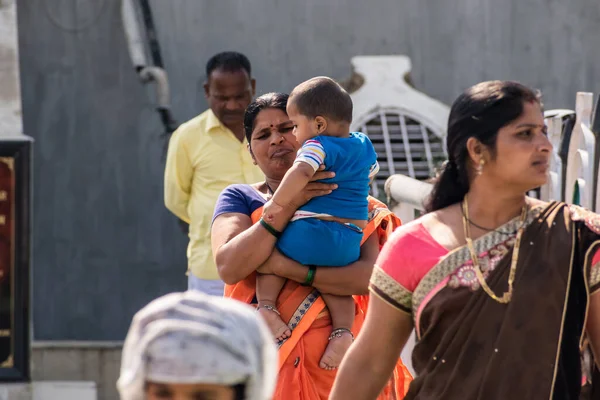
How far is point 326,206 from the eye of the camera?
4102 mm

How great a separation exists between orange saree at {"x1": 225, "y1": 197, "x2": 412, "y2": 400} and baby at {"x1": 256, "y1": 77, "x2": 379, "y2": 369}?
0.03m

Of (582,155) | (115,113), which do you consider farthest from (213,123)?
(115,113)

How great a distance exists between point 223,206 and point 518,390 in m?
1.30

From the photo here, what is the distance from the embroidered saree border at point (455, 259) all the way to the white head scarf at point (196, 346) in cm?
130

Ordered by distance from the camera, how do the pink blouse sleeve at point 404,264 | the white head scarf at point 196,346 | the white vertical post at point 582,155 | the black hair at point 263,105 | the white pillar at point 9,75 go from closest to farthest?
1. the white head scarf at point 196,346
2. the pink blouse sleeve at point 404,264
3. the black hair at point 263,105
4. the white vertical post at point 582,155
5. the white pillar at point 9,75

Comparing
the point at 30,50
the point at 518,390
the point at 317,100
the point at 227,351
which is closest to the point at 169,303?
the point at 227,351

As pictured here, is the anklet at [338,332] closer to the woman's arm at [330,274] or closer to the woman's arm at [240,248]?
the woman's arm at [330,274]

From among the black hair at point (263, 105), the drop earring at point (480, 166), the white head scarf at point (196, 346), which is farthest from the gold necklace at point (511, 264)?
the white head scarf at point (196, 346)

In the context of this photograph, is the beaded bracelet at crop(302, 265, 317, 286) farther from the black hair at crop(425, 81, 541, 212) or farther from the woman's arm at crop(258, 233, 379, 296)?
Answer: the black hair at crop(425, 81, 541, 212)

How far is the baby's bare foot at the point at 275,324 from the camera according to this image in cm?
410

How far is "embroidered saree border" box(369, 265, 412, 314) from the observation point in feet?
11.4

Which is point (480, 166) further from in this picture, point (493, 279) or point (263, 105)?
point (263, 105)

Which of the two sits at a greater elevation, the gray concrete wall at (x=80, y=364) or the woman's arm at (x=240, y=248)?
the woman's arm at (x=240, y=248)

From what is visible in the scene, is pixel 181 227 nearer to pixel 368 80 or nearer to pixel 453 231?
pixel 368 80
